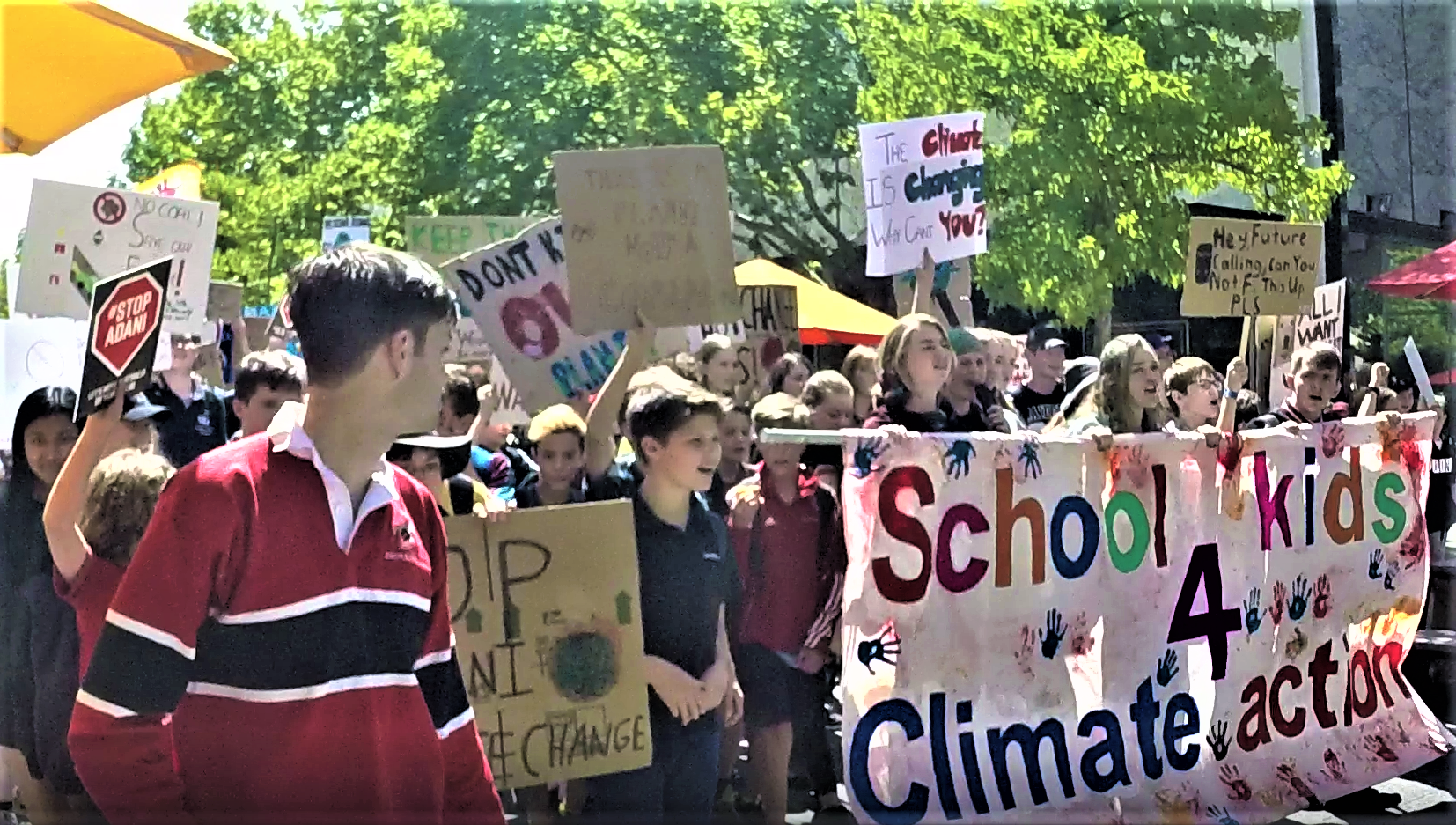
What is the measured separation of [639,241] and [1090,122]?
39.2 ft

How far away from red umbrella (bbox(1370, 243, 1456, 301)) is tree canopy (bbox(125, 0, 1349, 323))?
4.37m

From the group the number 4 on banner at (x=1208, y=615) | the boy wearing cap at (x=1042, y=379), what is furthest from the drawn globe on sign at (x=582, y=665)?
the boy wearing cap at (x=1042, y=379)

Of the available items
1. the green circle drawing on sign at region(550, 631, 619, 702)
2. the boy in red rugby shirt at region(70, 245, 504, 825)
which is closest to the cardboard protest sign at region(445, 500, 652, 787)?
the green circle drawing on sign at region(550, 631, 619, 702)

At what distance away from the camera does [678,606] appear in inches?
161

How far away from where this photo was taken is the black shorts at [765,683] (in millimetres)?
5035

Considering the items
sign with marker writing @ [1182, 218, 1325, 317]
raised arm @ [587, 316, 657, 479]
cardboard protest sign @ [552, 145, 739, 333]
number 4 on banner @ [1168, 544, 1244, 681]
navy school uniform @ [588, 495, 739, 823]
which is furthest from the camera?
sign with marker writing @ [1182, 218, 1325, 317]

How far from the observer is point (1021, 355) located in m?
8.38

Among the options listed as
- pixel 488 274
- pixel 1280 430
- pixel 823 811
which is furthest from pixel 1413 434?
pixel 488 274

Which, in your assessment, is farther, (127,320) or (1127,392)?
(1127,392)

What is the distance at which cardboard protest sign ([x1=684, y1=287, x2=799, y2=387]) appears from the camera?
8391 mm

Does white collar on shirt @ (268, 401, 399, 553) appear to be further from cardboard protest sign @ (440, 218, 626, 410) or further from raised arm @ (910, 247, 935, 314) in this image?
raised arm @ (910, 247, 935, 314)

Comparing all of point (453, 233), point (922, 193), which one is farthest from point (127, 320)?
point (922, 193)

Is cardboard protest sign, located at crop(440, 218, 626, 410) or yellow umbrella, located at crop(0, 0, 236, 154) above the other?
yellow umbrella, located at crop(0, 0, 236, 154)

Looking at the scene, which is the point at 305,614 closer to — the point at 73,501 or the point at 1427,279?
the point at 73,501
